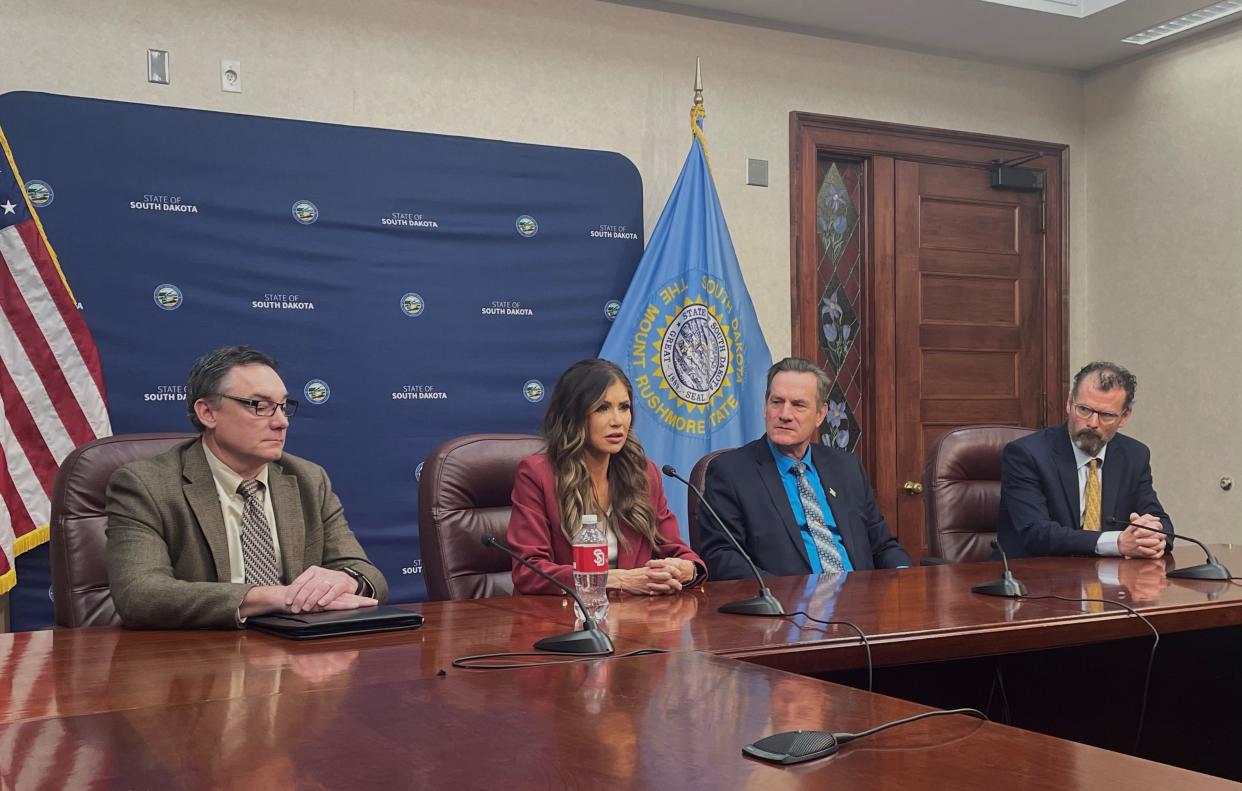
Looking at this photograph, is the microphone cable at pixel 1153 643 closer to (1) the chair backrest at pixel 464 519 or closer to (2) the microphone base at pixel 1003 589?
(2) the microphone base at pixel 1003 589

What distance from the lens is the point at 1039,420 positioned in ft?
18.1

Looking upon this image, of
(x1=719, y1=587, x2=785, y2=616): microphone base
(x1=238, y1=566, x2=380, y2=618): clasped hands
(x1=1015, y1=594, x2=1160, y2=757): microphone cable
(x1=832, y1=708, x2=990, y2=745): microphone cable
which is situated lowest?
(x1=1015, y1=594, x2=1160, y2=757): microphone cable

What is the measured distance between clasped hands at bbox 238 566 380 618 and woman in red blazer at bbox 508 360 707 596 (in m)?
0.56

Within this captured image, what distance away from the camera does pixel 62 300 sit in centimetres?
350

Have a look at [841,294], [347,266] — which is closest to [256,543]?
[347,266]

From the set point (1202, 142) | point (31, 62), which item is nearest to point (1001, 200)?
point (1202, 142)

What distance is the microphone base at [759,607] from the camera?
2.13 metres

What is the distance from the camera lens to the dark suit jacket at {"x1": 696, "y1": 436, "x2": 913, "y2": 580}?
120 inches

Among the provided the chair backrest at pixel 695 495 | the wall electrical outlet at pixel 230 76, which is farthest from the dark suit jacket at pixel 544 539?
the wall electrical outlet at pixel 230 76

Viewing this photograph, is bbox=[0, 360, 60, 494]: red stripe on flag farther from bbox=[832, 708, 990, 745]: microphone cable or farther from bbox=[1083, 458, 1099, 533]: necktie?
bbox=[1083, 458, 1099, 533]: necktie

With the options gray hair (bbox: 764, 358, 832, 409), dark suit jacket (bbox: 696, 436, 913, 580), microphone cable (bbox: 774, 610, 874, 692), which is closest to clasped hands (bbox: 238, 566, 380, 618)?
microphone cable (bbox: 774, 610, 874, 692)

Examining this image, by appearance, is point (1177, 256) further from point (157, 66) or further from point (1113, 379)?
point (157, 66)

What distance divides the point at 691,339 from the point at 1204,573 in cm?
219

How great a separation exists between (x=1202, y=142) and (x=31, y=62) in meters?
4.65
